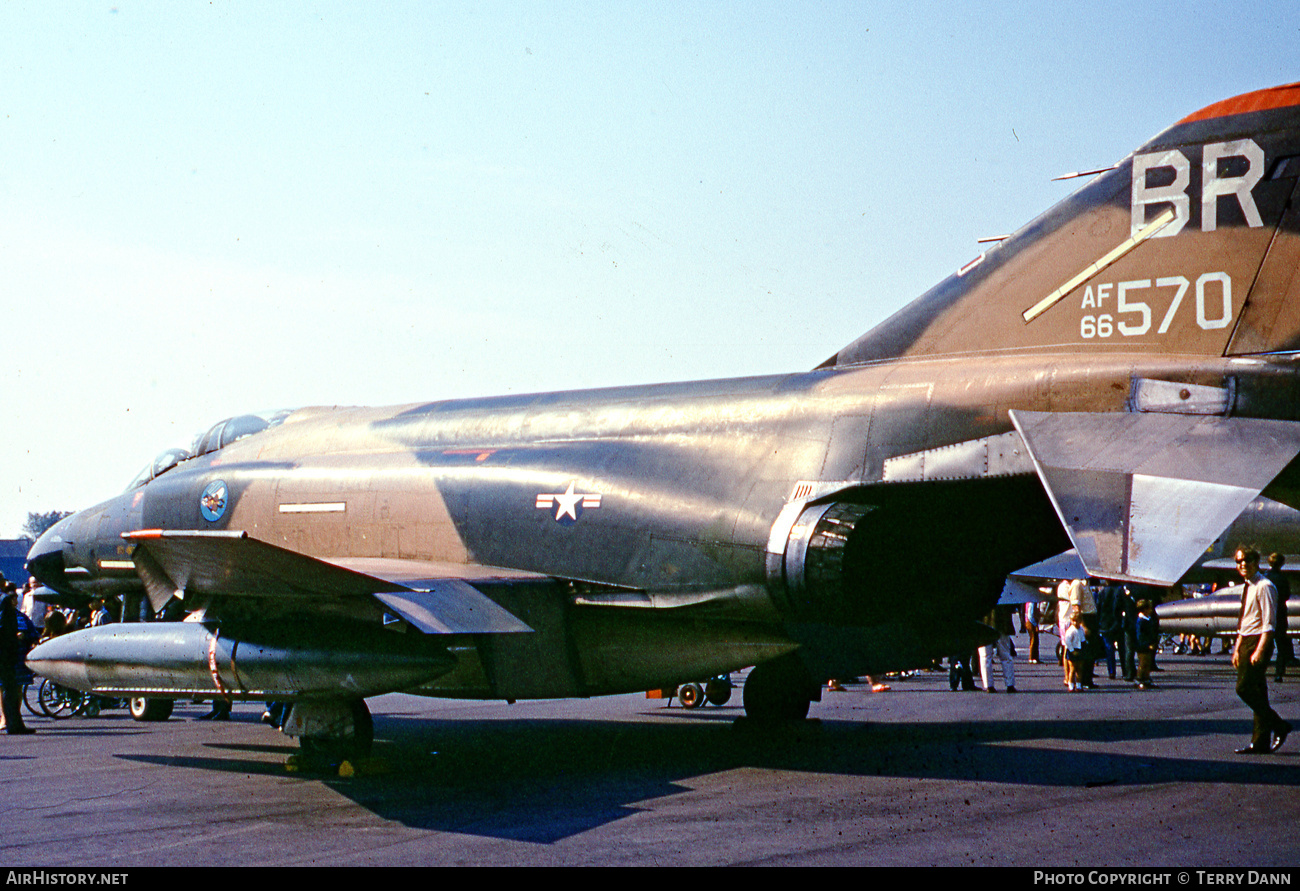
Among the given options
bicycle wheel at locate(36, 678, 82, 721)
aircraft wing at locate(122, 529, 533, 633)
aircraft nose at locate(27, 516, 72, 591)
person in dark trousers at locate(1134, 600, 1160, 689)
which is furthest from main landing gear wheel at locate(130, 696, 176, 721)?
person in dark trousers at locate(1134, 600, 1160, 689)

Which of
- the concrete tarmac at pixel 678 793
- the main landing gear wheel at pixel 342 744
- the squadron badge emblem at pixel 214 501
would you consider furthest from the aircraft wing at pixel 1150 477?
the squadron badge emblem at pixel 214 501

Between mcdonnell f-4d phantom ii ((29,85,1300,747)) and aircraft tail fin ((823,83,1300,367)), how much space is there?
2 cm

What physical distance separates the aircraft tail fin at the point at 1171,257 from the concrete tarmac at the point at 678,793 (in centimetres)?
345

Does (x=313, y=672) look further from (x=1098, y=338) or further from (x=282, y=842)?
(x=1098, y=338)

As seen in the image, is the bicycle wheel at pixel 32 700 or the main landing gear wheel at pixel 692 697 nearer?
the bicycle wheel at pixel 32 700

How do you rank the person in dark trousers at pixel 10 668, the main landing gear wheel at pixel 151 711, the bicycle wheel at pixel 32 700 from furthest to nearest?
the bicycle wheel at pixel 32 700, the main landing gear wheel at pixel 151 711, the person in dark trousers at pixel 10 668

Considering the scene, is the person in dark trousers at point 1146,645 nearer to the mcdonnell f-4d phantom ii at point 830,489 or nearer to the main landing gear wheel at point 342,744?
the mcdonnell f-4d phantom ii at point 830,489

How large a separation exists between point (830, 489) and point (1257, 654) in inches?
167

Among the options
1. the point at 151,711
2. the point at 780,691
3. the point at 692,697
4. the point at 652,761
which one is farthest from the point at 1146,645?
the point at 151,711

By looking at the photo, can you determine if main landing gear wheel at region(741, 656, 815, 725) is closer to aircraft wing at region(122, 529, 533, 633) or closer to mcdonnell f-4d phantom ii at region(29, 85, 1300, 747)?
mcdonnell f-4d phantom ii at region(29, 85, 1300, 747)

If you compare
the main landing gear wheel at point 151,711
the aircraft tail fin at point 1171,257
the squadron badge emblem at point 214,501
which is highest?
the aircraft tail fin at point 1171,257

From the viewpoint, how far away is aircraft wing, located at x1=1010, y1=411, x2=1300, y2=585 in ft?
22.1

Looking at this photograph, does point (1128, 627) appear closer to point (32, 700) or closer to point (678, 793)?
point (678, 793)

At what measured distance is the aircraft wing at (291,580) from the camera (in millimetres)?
8727
